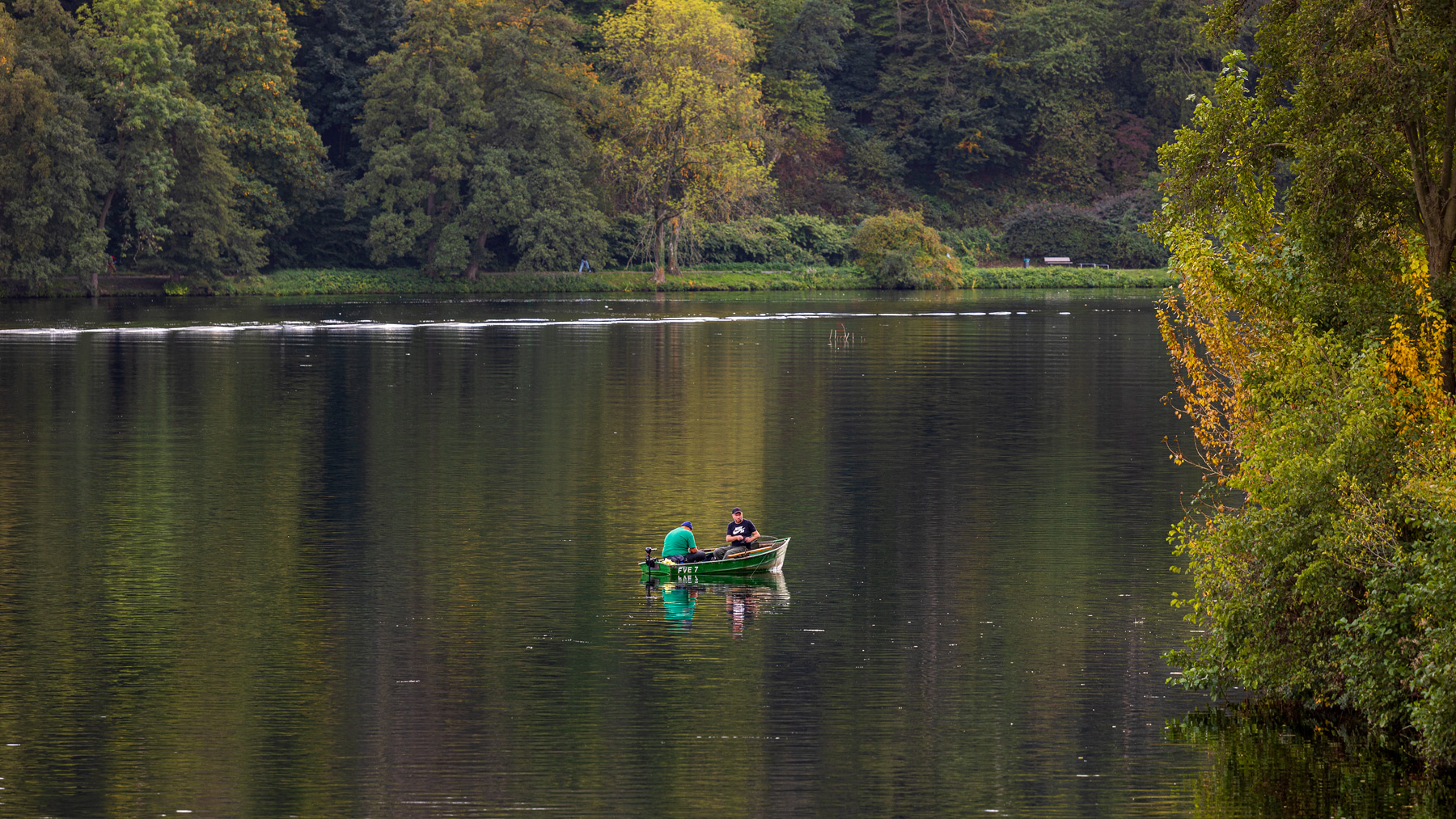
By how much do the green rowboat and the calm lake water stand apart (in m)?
0.24

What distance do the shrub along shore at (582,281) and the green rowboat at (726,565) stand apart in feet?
284

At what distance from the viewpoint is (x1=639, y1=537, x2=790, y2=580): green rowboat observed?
82.6ft

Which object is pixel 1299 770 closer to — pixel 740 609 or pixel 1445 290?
pixel 1445 290

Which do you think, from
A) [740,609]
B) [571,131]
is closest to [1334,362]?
[740,609]

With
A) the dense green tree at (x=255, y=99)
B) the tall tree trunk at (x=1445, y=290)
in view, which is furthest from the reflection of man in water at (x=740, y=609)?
the dense green tree at (x=255, y=99)

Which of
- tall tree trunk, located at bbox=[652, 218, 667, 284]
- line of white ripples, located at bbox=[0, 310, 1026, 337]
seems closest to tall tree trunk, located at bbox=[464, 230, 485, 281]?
tall tree trunk, located at bbox=[652, 218, 667, 284]

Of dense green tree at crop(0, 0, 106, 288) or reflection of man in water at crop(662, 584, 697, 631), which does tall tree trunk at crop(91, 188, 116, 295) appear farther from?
reflection of man in water at crop(662, 584, 697, 631)

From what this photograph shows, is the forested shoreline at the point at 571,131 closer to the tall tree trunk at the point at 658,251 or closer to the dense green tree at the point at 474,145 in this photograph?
the dense green tree at the point at 474,145

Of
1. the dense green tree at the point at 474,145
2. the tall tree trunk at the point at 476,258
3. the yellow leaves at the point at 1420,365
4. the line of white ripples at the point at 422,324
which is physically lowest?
the line of white ripples at the point at 422,324

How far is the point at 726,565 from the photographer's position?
83.1 ft

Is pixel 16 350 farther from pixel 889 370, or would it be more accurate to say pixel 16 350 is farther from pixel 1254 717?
pixel 1254 717

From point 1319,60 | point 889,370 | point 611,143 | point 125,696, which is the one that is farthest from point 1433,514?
point 611,143

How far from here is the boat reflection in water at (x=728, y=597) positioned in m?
23.1

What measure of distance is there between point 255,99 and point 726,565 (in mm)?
92530
